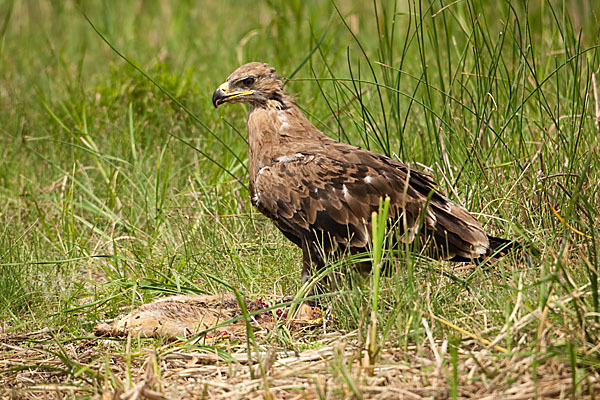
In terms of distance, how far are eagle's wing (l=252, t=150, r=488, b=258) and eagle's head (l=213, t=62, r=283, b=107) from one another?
0.58 metres

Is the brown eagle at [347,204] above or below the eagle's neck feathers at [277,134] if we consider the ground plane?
below

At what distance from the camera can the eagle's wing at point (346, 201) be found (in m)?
3.77

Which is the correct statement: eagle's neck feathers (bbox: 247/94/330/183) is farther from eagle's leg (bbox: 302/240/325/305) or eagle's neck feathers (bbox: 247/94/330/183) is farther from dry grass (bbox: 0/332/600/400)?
dry grass (bbox: 0/332/600/400)

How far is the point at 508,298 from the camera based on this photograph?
2.88 metres

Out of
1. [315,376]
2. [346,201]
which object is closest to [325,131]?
[346,201]

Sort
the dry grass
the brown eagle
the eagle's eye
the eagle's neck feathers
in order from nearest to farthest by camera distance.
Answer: the dry grass < the brown eagle < the eagle's neck feathers < the eagle's eye

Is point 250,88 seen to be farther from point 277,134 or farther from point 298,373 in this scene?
point 298,373

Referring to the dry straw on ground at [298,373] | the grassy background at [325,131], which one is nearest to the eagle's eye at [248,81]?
the grassy background at [325,131]

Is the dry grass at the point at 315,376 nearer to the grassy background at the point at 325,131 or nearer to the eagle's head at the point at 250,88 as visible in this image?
the grassy background at the point at 325,131

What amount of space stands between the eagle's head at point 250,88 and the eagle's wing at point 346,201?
58 cm

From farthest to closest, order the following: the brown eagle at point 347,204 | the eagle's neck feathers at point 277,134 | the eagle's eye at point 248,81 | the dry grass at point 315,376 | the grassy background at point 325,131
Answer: the eagle's eye at point 248,81 < the eagle's neck feathers at point 277,134 < the brown eagle at point 347,204 < the grassy background at point 325,131 < the dry grass at point 315,376

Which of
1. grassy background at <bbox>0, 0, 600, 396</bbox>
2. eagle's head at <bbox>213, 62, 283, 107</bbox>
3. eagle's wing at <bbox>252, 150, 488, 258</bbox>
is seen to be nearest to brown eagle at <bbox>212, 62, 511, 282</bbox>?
eagle's wing at <bbox>252, 150, 488, 258</bbox>

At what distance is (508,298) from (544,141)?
1.45 meters

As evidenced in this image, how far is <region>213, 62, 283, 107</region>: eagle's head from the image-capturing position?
4.27 metres
